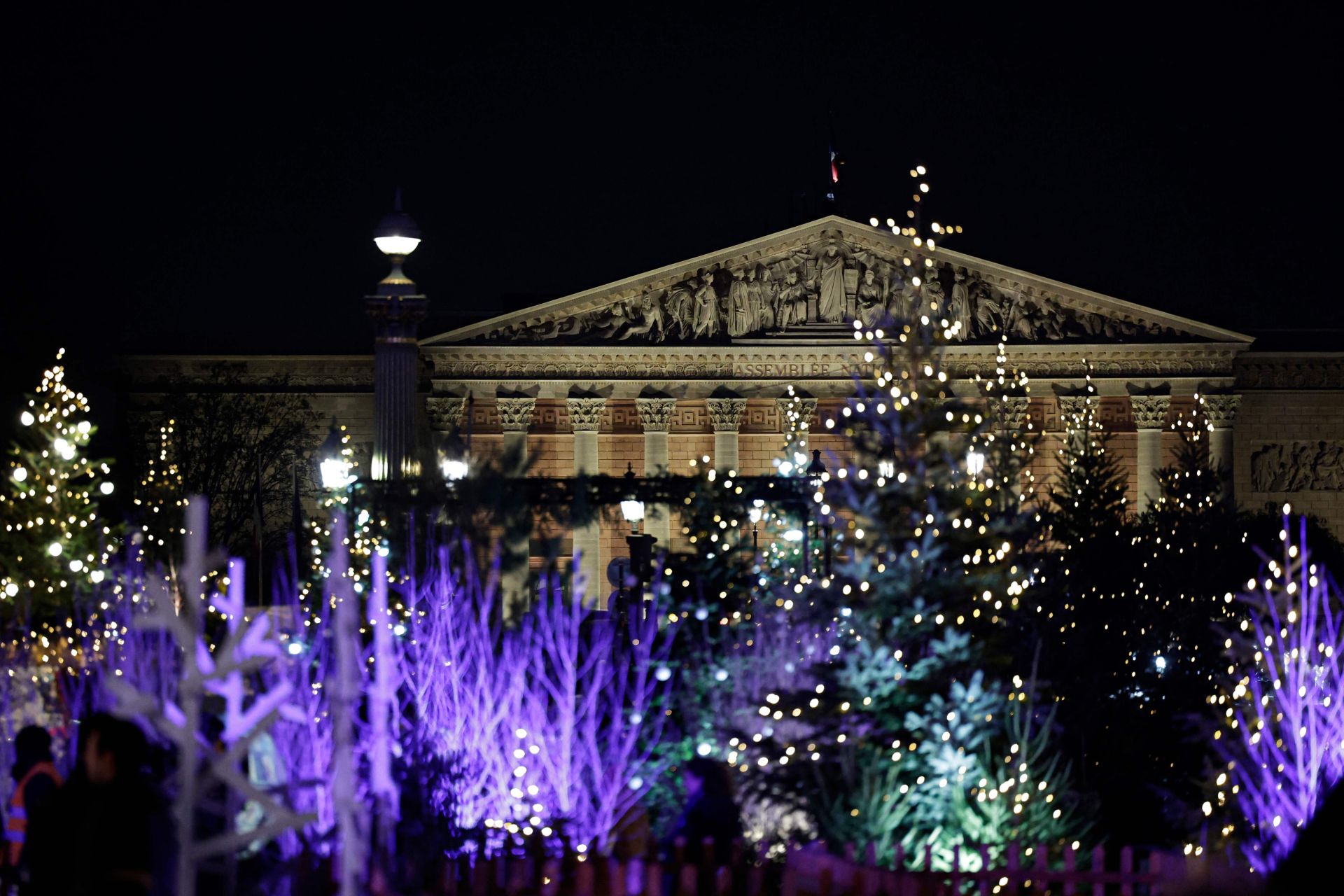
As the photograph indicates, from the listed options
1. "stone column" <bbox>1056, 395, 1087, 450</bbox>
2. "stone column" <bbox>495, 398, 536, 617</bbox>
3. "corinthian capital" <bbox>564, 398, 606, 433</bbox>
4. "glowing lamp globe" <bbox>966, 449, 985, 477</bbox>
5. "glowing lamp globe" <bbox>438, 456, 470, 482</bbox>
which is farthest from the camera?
"corinthian capital" <bbox>564, 398, 606, 433</bbox>

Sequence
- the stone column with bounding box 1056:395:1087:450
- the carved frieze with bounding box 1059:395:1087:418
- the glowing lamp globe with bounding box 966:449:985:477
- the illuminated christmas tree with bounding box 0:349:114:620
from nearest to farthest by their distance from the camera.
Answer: the glowing lamp globe with bounding box 966:449:985:477 → the illuminated christmas tree with bounding box 0:349:114:620 → the stone column with bounding box 1056:395:1087:450 → the carved frieze with bounding box 1059:395:1087:418

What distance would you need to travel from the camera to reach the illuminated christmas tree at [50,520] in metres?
22.0

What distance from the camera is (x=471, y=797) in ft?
41.4

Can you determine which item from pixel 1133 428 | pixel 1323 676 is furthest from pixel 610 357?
pixel 1323 676

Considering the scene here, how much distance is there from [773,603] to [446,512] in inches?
85.0

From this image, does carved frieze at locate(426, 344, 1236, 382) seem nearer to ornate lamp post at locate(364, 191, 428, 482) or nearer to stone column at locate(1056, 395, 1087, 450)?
stone column at locate(1056, 395, 1087, 450)

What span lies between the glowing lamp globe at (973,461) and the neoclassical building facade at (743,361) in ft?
96.2

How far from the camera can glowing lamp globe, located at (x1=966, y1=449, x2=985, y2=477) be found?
1155 cm

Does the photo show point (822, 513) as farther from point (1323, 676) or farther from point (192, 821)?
point (192, 821)

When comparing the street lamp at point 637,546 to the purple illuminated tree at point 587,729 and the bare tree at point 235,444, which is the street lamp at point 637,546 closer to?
the purple illuminated tree at point 587,729

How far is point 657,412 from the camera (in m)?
41.7

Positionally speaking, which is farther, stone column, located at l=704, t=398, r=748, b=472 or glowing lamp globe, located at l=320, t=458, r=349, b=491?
stone column, located at l=704, t=398, r=748, b=472


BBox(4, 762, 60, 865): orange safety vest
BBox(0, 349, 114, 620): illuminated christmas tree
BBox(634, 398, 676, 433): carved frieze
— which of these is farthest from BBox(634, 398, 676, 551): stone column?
BBox(4, 762, 60, 865): orange safety vest

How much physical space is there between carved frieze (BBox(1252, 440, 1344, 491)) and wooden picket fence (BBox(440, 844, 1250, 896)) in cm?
3456
